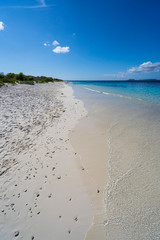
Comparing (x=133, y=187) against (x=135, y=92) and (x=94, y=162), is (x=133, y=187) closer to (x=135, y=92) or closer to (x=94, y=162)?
(x=94, y=162)

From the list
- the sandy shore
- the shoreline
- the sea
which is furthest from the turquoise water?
the sandy shore

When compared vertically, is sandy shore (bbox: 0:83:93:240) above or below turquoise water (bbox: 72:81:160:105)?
below

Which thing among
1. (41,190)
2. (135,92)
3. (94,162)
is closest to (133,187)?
(94,162)

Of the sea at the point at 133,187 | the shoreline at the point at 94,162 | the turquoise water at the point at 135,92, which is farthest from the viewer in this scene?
the turquoise water at the point at 135,92

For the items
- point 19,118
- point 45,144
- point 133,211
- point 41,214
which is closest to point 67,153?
point 45,144

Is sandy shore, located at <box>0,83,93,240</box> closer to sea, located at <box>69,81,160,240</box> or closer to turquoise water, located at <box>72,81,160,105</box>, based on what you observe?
sea, located at <box>69,81,160,240</box>

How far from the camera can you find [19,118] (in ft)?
22.5

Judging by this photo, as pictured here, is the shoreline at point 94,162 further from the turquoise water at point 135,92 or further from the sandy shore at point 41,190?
the turquoise water at point 135,92

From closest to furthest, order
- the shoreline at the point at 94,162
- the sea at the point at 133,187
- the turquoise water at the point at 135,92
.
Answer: the sea at the point at 133,187 → the shoreline at the point at 94,162 → the turquoise water at the point at 135,92

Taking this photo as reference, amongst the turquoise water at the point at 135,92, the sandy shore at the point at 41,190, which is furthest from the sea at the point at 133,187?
the turquoise water at the point at 135,92

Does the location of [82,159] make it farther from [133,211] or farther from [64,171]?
[133,211]

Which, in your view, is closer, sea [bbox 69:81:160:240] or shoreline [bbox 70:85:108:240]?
sea [bbox 69:81:160:240]

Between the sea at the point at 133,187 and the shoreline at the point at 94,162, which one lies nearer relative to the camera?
the sea at the point at 133,187

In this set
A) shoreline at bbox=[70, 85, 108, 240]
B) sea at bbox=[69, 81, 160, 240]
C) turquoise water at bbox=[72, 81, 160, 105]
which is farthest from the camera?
turquoise water at bbox=[72, 81, 160, 105]
